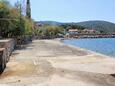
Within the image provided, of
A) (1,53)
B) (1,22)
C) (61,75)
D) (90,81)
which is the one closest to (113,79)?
(90,81)

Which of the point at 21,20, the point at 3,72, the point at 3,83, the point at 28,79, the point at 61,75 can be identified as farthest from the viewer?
the point at 21,20

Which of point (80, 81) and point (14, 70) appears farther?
point (14, 70)

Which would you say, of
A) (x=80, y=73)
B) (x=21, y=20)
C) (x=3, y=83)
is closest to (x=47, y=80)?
(x=3, y=83)

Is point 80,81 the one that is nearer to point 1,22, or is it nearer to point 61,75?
point 61,75

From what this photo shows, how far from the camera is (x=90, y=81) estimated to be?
62.0 feet

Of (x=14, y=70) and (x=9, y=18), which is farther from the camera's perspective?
(x=9, y=18)

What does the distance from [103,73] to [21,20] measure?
5635 cm

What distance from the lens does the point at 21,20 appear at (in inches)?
3046

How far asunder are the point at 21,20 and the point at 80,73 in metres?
55.8

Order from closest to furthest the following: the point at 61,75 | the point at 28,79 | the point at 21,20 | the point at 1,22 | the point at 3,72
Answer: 1. the point at 28,79
2. the point at 61,75
3. the point at 3,72
4. the point at 1,22
5. the point at 21,20

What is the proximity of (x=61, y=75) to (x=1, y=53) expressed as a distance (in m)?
4.18

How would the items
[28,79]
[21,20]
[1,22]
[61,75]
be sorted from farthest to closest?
[21,20], [1,22], [61,75], [28,79]

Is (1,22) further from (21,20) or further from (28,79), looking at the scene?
(28,79)

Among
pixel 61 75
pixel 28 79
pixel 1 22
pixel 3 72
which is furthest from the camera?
pixel 1 22
